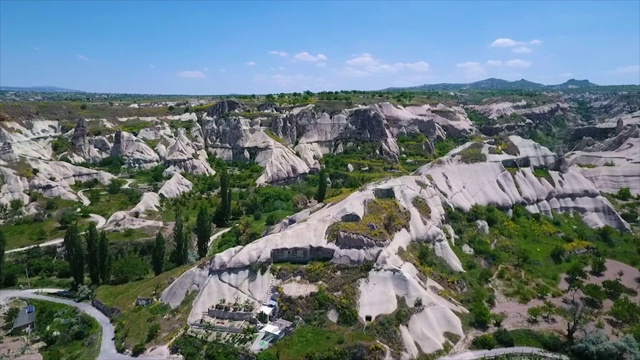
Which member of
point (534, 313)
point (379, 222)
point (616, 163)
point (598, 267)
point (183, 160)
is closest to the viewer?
point (534, 313)

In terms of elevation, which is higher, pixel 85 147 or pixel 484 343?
pixel 85 147

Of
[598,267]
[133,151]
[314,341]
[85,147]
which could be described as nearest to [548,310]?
[598,267]

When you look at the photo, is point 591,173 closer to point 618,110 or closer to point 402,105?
point 402,105

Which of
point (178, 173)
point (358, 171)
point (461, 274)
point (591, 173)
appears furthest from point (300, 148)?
point (461, 274)

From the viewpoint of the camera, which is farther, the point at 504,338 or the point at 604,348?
the point at 504,338

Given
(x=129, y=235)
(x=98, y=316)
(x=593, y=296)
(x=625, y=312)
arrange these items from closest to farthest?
(x=625, y=312) < (x=593, y=296) < (x=98, y=316) < (x=129, y=235)

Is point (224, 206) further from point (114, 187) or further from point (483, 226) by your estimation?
point (483, 226)

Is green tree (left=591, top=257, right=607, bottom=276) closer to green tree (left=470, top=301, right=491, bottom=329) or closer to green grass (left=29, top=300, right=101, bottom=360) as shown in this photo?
green tree (left=470, top=301, right=491, bottom=329)
